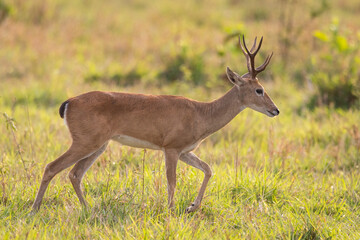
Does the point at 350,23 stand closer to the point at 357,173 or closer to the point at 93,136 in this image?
the point at 357,173

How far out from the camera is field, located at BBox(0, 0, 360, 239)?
5164 millimetres

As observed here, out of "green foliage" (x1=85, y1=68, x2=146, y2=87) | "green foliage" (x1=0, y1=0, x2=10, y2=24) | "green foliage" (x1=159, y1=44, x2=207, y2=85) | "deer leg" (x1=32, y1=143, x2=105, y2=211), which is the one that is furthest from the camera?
"green foliage" (x1=0, y1=0, x2=10, y2=24)

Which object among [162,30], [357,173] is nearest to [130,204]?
[357,173]

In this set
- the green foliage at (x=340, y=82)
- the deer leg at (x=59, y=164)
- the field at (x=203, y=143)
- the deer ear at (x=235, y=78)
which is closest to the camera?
the field at (x=203, y=143)

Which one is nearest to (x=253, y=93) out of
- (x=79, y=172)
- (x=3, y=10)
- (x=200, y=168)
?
(x=200, y=168)

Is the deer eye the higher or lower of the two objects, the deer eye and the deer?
the higher

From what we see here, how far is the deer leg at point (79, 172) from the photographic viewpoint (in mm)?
5634

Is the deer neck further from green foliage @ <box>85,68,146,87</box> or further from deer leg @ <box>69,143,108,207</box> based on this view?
green foliage @ <box>85,68,146,87</box>

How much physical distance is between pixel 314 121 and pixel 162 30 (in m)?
7.23

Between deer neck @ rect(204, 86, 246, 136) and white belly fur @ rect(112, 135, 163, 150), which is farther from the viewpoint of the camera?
deer neck @ rect(204, 86, 246, 136)

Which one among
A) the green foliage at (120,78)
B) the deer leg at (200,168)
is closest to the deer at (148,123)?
the deer leg at (200,168)

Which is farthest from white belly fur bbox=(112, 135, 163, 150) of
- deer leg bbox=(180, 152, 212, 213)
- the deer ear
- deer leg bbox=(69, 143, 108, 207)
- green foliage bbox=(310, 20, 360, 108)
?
A: green foliage bbox=(310, 20, 360, 108)

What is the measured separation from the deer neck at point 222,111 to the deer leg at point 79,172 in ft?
A: 3.70

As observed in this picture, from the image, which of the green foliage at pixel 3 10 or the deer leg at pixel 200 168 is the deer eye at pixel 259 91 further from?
the green foliage at pixel 3 10
